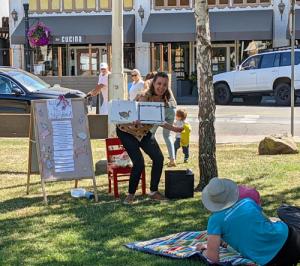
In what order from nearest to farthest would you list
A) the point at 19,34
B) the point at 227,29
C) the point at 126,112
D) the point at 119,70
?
the point at 126,112 → the point at 119,70 → the point at 227,29 → the point at 19,34

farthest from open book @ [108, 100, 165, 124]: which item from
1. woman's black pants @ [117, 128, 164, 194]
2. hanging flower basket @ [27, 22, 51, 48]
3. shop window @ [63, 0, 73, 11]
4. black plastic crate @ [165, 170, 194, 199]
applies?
shop window @ [63, 0, 73, 11]

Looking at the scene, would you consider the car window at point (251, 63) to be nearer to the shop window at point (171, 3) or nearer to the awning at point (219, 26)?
the awning at point (219, 26)

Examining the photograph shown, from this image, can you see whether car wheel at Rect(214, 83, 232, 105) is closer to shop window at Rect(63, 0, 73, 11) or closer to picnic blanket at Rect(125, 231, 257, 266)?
shop window at Rect(63, 0, 73, 11)

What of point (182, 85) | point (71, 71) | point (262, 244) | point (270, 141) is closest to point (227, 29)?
point (182, 85)

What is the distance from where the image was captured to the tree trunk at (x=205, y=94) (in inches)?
293

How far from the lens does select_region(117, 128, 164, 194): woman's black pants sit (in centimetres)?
696

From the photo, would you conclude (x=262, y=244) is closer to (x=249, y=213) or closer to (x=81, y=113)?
(x=249, y=213)

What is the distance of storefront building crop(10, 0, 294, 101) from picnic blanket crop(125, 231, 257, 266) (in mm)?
22579

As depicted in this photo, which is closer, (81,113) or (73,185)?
(81,113)

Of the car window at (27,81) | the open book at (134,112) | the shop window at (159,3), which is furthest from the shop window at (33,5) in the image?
the open book at (134,112)

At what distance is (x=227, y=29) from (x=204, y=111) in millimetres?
22100

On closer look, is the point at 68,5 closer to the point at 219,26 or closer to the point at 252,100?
the point at 219,26

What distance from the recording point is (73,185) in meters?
8.27

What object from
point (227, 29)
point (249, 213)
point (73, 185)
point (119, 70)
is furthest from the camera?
point (227, 29)
